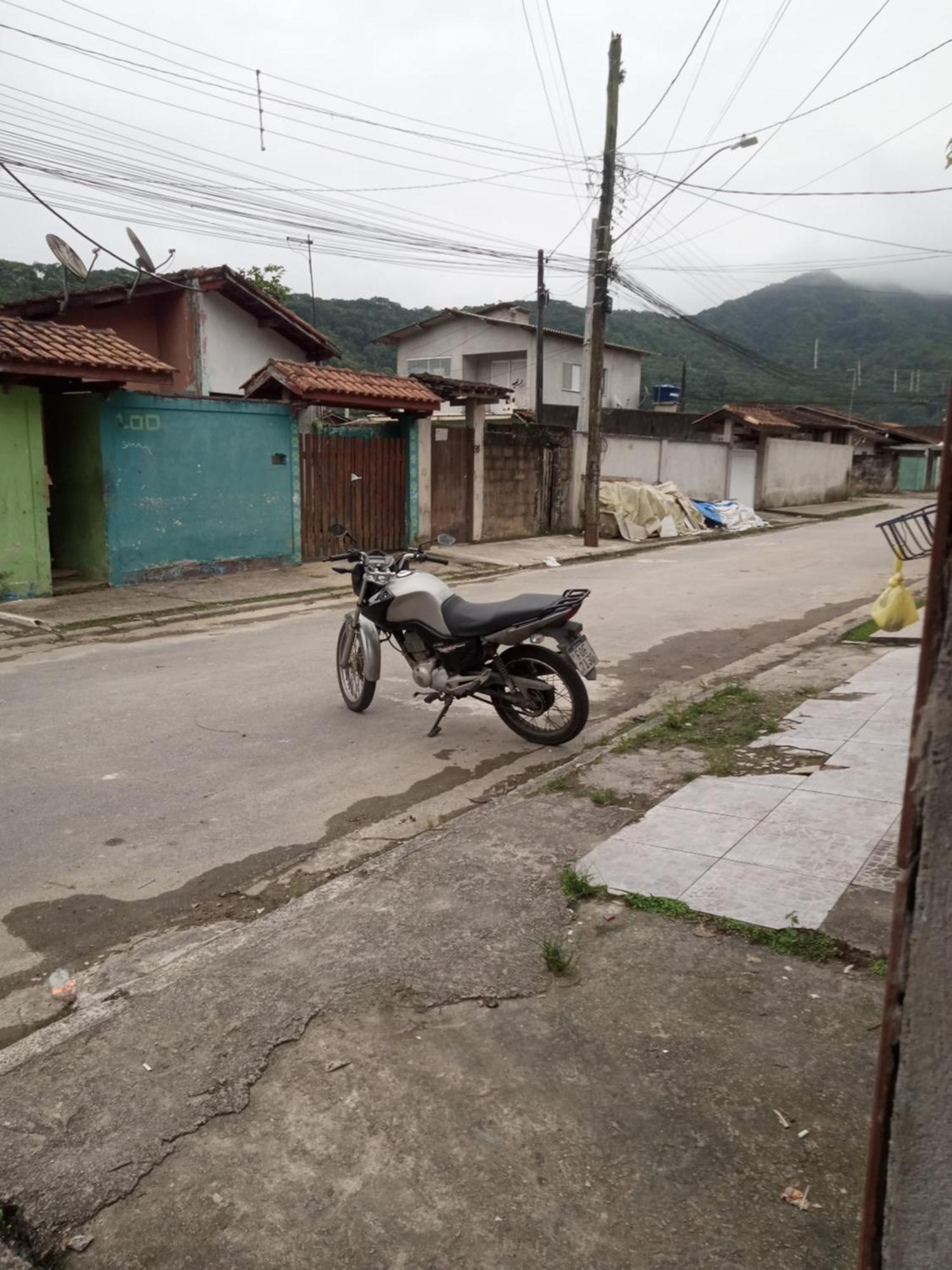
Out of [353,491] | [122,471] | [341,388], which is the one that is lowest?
[353,491]

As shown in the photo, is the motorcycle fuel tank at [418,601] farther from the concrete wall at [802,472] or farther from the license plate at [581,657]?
the concrete wall at [802,472]

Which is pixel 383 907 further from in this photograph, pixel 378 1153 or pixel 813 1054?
pixel 813 1054

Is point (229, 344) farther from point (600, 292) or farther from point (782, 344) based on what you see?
point (782, 344)

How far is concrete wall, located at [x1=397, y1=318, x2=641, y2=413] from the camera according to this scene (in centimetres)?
3866

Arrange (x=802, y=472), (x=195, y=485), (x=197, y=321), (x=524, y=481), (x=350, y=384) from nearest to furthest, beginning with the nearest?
(x=195, y=485), (x=350, y=384), (x=197, y=321), (x=524, y=481), (x=802, y=472)

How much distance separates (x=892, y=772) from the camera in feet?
17.6

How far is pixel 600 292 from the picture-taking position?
60.1 ft

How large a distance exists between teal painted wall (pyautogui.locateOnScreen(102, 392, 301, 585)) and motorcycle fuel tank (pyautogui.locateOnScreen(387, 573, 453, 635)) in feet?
25.5

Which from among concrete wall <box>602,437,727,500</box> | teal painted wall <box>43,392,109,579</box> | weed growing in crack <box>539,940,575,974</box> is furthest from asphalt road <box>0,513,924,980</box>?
concrete wall <box>602,437,727,500</box>

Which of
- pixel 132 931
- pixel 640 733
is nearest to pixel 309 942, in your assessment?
pixel 132 931

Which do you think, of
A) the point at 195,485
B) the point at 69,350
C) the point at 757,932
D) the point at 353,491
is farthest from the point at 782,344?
the point at 757,932

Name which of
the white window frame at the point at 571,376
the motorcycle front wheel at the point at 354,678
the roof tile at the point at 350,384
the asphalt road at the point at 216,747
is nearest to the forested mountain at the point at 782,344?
the white window frame at the point at 571,376

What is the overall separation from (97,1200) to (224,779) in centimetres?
348

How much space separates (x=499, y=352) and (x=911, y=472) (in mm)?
21346
